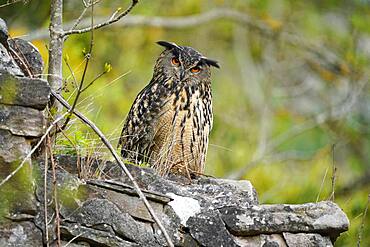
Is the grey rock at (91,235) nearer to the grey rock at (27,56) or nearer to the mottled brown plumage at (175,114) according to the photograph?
the grey rock at (27,56)

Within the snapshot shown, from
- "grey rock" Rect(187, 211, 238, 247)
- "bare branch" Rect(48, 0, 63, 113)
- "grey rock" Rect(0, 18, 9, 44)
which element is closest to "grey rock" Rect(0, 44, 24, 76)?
"grey rock" Rect(0, 18, 9, 44)

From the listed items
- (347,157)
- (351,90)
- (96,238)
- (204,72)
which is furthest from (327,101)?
(96,238)

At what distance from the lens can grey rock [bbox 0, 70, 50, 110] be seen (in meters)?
4.68

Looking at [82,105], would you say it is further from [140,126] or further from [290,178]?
[290,178]

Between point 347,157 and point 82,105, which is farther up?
point 82,105

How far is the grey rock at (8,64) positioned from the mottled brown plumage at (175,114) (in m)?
1.65

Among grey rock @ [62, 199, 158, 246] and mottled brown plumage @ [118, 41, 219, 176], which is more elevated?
mottled brown plumage @ [118, 41, 219, 176]

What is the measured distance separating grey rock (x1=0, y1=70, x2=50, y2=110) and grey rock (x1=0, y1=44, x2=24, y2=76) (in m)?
0.05

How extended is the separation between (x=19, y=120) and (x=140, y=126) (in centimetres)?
239

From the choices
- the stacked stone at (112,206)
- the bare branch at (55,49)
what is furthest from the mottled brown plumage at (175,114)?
the stacked stone at (112,206)

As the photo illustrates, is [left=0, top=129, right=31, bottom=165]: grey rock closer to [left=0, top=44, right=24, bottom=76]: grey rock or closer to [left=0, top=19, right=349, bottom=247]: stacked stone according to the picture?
[left=0, top=19, right=349, bottom=247]: stacked stone

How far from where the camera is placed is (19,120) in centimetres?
468

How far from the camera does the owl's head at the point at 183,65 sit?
7.60 meters

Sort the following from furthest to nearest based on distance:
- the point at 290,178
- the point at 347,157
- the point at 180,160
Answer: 1. the point at 347,157
2. the point at 290,178
3. the point at 180,160
